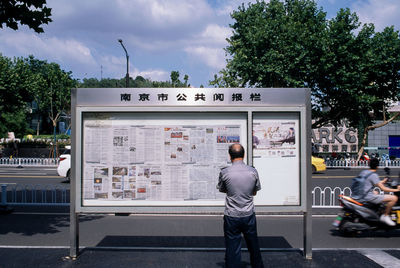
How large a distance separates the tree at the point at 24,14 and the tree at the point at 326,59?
62.4ft

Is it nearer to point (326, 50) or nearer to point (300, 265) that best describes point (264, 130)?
point (300, 265)

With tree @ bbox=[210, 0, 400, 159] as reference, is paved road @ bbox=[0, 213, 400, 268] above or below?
below

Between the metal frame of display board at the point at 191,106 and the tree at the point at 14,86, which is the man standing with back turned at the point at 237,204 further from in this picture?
the tree at the point at 14,86

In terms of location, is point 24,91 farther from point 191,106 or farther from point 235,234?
point 235,234

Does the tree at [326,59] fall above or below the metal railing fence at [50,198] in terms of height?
above

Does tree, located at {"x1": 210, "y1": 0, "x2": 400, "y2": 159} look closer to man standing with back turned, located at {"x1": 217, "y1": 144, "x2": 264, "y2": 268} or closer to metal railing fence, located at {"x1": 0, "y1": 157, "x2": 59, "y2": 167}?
metal railing fence, located at {"x1": 0, "y1": 157, "x2": 59, "y2": 167}

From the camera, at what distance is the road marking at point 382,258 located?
19.0 feet

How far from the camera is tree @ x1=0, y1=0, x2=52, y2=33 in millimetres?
7684

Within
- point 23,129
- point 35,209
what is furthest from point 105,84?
point 35,209

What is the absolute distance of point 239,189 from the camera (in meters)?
4.73

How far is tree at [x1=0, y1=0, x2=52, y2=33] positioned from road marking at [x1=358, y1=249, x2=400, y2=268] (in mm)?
7642

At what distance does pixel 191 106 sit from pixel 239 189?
6.02 ft

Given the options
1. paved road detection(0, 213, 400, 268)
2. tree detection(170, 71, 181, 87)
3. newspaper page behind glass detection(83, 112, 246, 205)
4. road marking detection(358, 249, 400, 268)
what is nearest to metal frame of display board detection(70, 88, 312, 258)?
newspaper page behind glass detection(83, 112, 246, 205)

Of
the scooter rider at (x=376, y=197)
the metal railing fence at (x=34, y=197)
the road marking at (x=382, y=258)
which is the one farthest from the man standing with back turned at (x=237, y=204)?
the metal railing fence at (x=34, y=197)
